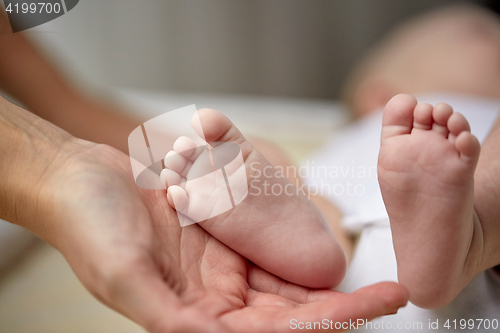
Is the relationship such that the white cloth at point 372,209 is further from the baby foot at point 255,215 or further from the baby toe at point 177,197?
the baby toe at point 177,197

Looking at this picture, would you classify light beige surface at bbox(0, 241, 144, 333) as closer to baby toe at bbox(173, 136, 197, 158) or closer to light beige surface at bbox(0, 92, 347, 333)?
light beige surface at bbox(0, 92, 347, 333)

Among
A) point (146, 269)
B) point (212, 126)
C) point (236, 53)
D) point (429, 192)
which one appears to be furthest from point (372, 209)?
point (236, 53)

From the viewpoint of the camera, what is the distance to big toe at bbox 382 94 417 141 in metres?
0.48

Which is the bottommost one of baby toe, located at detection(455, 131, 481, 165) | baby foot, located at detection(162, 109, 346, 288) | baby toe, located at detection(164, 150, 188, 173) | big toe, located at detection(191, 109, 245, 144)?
baby foot, located at detection(162, 109, 346, 288)

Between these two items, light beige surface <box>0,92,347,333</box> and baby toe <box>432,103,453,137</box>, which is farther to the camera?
light beige surface <box>0,92,347,333</box>

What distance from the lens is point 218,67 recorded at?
160 cm

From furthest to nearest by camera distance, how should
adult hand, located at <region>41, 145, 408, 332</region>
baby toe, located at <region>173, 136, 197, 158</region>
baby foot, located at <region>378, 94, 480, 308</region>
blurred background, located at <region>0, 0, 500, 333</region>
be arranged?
blurred background, located at <region>0, 0, 500, 333</region> < baby toe, located at <region>173, 136, 197, 158</region> < baby foot, located at <region>378, 94, 480, 308</region> < adult hand, located at <region>41, 145, 408, 332</region>

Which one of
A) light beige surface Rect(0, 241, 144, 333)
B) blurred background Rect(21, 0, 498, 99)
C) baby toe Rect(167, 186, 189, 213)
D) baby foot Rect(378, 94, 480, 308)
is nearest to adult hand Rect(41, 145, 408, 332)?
baby toe Rect(167, 186, 189, 213)

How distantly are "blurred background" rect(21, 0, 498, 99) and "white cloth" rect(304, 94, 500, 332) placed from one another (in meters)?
0.59

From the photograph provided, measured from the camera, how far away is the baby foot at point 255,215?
527 mm

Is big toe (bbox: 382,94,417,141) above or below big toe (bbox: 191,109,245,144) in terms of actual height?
above

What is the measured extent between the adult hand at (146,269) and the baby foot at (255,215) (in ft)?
0.16

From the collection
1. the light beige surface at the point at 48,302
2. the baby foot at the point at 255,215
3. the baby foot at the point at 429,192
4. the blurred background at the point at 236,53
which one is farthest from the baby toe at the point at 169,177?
the blurred background at the point at 236,53

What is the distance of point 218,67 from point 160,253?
1.31 m
